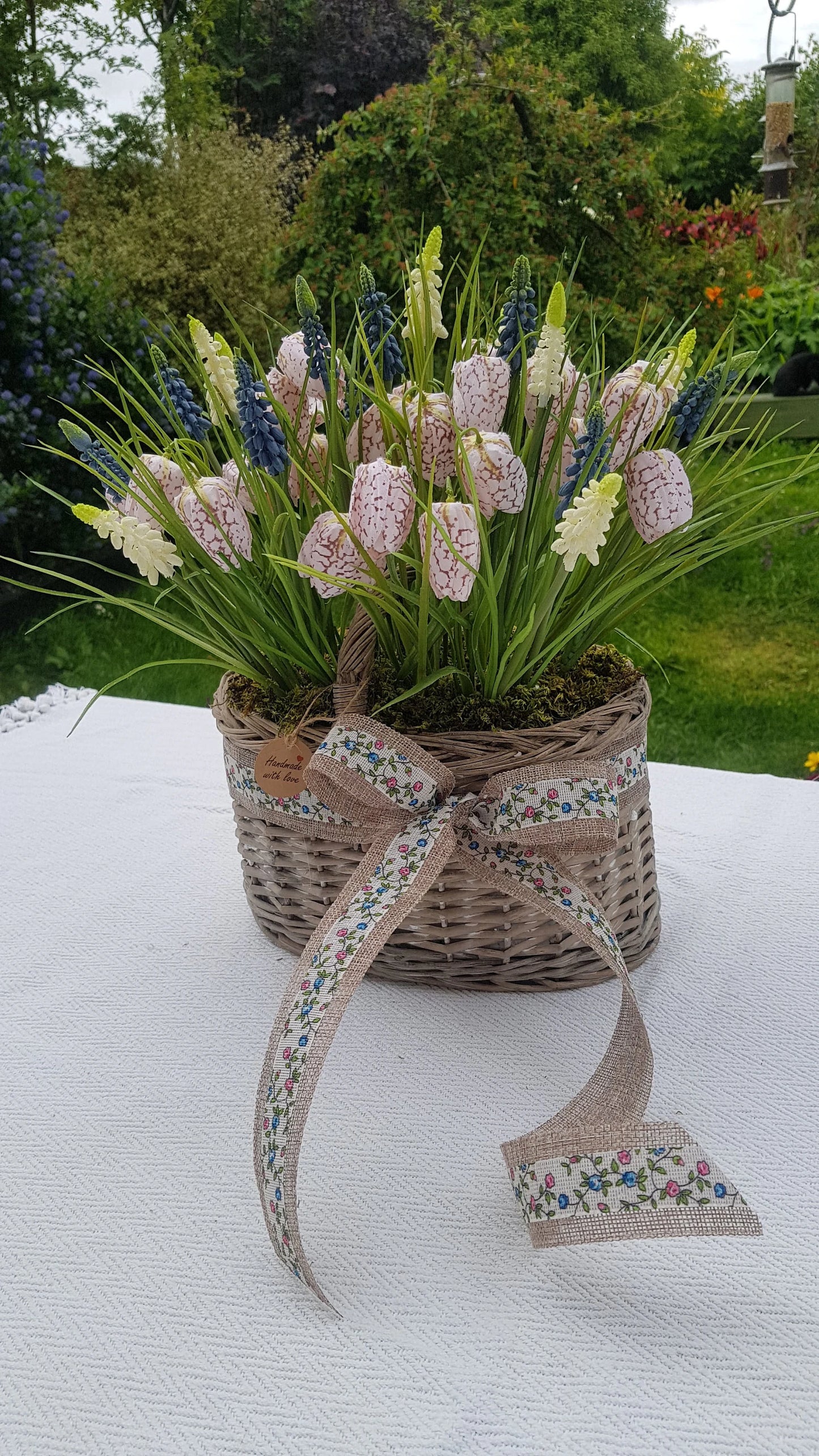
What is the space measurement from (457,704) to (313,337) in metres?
0.22

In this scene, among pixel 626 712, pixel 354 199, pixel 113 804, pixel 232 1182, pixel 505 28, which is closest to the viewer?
pixel 232 1182

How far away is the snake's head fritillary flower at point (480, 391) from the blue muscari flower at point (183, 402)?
0.15 m

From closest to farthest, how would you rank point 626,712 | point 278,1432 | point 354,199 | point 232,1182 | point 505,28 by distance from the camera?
1. point 278,1432
2. point 232,1182
3. point 626,712
4. point 354,199
5. point 505,28

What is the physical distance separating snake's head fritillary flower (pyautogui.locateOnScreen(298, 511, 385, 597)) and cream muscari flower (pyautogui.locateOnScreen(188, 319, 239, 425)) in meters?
0.13

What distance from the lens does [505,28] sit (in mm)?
3828

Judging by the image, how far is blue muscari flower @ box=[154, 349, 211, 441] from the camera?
25.1 inches

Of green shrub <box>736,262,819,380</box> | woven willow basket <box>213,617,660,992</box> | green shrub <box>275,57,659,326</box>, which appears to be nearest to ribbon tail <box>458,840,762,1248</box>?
woven willow basket <box>213,617,660,992</box>

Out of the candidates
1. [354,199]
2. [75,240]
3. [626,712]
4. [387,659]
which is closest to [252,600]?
[387,659]

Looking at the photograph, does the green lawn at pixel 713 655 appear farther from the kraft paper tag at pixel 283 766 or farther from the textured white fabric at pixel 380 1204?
the kraft paper tag at pixel 283 766

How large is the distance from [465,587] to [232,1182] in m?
0.30

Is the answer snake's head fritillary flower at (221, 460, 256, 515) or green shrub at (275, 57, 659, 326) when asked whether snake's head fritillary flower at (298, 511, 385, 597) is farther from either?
green shrub at (275, 57, 659, 326)

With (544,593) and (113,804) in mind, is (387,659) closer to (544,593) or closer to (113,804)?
(544,593)

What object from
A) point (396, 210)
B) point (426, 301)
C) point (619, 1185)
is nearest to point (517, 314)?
point (426, 301)

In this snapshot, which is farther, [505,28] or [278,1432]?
[505,28]
